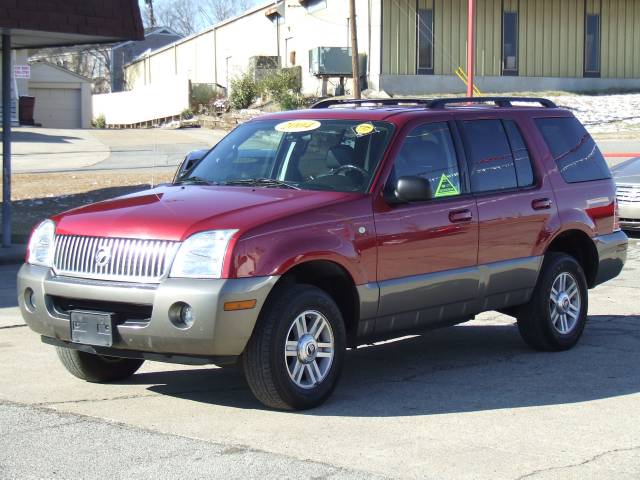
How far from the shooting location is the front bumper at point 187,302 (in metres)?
5.92

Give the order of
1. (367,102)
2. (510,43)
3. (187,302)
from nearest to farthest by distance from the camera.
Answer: (187,302) → (367,102) → (510,43)

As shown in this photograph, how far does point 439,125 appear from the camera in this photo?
7.57 metres

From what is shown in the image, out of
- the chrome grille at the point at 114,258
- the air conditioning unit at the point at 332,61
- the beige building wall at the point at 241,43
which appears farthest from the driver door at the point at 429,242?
the beige building wall at the point at 241,43

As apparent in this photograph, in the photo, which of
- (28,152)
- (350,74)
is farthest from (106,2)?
(350,74)

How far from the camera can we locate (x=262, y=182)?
7.12 meters

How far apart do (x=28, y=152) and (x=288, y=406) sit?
28064 millimetres

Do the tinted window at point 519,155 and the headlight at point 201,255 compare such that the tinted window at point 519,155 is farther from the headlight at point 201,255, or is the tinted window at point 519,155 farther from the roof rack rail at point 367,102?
the headlight at point 201,255

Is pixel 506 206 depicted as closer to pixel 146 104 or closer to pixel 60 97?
pixel 60 97

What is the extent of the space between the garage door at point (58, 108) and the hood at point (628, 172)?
42366 millimetres

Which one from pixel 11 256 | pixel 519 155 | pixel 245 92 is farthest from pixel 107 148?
pixel 519 155

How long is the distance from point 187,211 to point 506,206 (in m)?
2.64

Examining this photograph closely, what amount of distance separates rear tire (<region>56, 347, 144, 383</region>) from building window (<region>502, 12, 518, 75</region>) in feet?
125

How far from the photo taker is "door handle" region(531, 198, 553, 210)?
8.10 meters

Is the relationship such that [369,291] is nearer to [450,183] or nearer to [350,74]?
[450,183]
